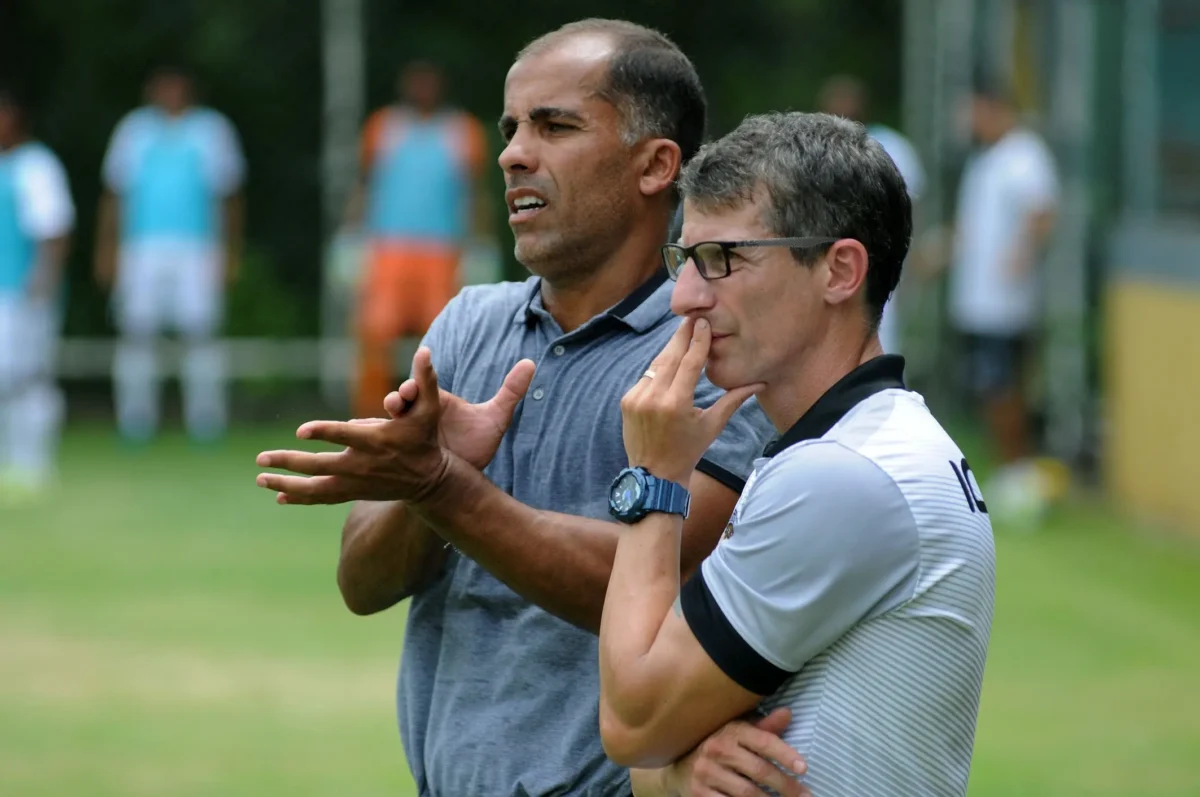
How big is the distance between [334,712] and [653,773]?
4794 mm

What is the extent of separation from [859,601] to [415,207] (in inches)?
474

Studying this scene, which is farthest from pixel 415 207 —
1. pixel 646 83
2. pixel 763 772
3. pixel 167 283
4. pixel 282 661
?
pixel 763 772

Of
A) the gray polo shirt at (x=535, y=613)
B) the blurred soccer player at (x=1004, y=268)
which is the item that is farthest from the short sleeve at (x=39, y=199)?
the gray polo shirt at (x=535, y=613)

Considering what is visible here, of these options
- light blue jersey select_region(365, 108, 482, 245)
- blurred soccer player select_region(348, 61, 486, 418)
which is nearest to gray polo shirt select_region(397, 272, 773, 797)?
blurred soccer player select_region(348, 61, 486, 418)

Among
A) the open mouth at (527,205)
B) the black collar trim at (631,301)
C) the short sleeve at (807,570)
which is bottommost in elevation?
the short sleeve at (807,570)

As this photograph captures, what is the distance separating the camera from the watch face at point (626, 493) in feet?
9.39

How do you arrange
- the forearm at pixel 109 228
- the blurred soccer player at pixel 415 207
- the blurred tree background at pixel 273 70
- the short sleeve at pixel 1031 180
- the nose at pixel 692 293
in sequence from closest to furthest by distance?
the nose at pixel 692 293, the short sleeve at pixel 1031 180, the blurred soccer player at pixel 415 207, the forearm at pixel 109 228, the blurred tree background at pixel 273 70

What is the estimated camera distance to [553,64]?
3498 millimetres

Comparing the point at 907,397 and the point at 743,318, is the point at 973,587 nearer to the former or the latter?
the point at 907,397

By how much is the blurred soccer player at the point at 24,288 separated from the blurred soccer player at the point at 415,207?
2601 millimetres

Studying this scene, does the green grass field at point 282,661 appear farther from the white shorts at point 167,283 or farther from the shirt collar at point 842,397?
the shirt collar at point 842,397

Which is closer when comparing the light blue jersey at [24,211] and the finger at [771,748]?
the finger at [771,748]

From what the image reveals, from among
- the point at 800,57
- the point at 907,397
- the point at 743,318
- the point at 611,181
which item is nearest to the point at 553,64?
the point at 611,181

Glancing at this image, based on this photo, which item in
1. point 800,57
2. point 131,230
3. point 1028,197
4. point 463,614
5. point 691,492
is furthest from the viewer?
point 800,57
